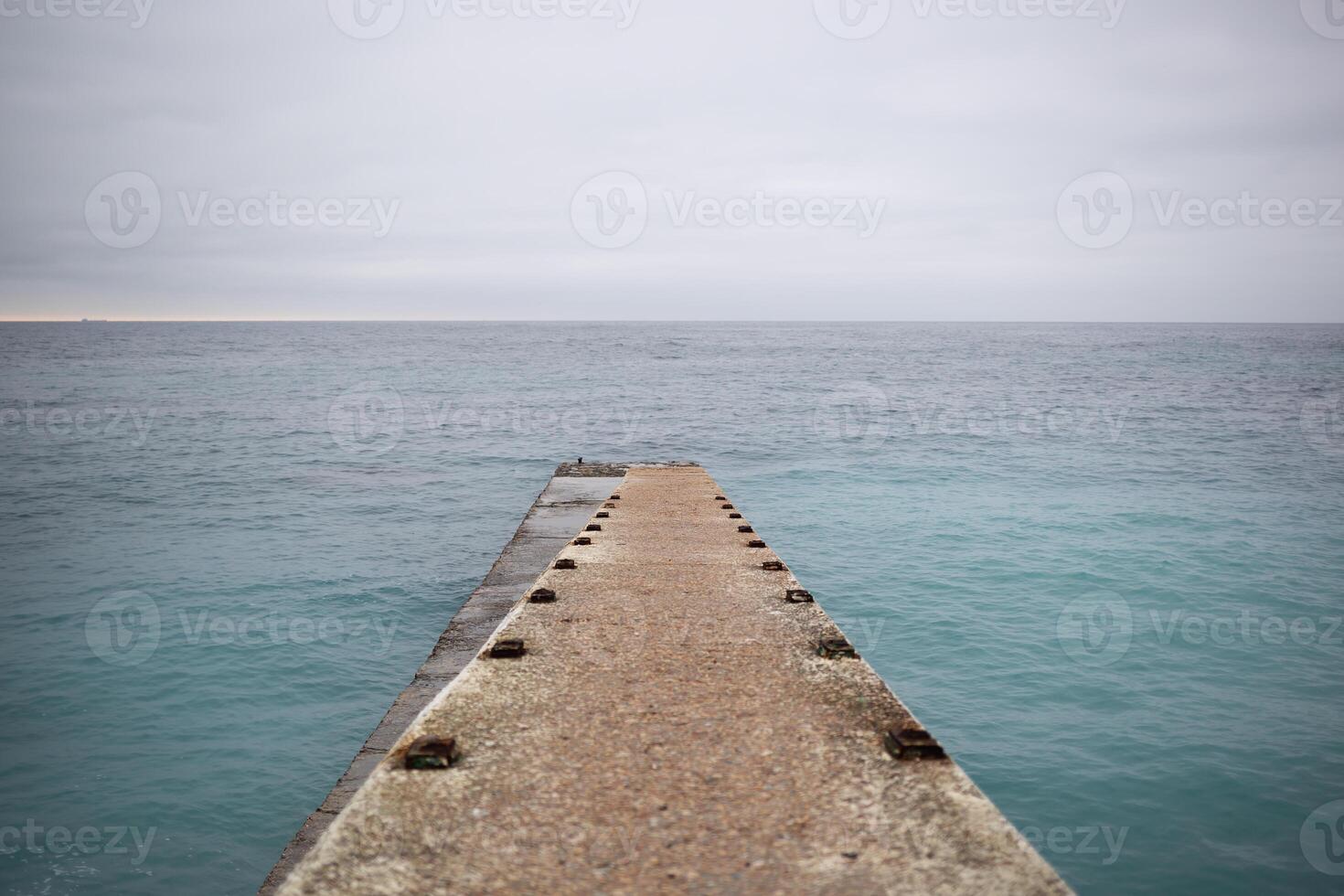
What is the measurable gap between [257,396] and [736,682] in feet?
165

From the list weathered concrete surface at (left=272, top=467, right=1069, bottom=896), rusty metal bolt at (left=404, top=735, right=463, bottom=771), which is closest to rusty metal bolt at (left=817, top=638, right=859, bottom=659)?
weathered concrete surface at (left=272, top=467, right=1069, bottom=896)

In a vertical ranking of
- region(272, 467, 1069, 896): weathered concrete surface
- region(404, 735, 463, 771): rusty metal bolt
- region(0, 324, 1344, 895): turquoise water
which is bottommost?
region(0, 324, 1344, 895): turquoise water

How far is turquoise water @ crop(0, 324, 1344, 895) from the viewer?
7266 millimetres

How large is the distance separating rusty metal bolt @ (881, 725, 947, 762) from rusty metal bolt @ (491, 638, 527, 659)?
2.31 metres

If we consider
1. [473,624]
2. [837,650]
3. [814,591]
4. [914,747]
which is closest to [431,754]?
[914,747]

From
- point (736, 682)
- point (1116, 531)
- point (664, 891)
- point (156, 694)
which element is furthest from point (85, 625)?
point (1116, 531)

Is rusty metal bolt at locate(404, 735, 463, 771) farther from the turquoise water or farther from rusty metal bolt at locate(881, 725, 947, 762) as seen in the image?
the turquoise water

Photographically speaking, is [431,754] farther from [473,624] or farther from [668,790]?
[473,624]

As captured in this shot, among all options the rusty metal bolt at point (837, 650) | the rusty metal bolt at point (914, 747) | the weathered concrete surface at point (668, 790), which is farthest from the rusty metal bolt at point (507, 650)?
the rusty metal bolt at point (914, 747)

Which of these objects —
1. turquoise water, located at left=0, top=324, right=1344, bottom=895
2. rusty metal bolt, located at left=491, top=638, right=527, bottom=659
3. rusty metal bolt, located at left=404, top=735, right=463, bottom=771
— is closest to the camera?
rusty metal bolt, located at left=404, top=735, right=463, bottom=771

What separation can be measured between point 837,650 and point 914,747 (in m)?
1.34

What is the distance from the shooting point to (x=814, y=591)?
44.1 feet

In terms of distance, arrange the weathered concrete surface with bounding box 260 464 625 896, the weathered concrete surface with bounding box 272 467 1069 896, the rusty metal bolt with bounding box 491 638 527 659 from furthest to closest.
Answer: the weathered concrete surface with bounding box 260 464 625 896 < the rusty metal bolt with bounding box 491 638 527 659 < the weathered concrete surface with bounding box 272 467 1069 896

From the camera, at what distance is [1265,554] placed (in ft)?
51.1
